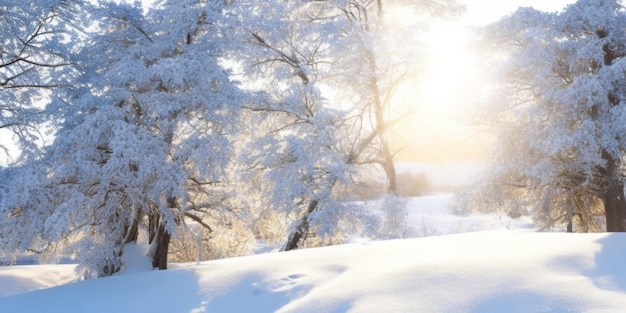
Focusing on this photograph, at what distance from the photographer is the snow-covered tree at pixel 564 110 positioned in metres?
9.61

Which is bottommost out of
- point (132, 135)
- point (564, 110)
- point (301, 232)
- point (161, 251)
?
point (161, 251)

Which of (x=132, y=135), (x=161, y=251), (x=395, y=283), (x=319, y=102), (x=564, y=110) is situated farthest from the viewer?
(x=319, y=102)

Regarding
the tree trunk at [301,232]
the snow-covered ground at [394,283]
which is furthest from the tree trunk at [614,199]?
the tree trunk at [301,232]

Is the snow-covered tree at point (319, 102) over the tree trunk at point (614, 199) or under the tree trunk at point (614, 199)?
over

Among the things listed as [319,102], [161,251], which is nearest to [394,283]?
[161,251]

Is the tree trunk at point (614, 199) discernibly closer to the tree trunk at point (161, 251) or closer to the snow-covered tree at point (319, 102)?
the snow-covered tree at point (319, 102)

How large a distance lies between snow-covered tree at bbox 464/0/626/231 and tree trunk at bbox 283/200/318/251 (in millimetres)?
4238

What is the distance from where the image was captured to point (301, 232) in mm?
11984

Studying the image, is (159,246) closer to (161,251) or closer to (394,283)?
(161,251)

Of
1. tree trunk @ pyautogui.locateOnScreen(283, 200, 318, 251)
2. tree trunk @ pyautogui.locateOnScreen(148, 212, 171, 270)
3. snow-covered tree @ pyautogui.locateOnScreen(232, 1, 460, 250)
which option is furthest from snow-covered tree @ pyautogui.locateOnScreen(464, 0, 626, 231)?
tree trunk @ pyautogui.locateOnScreen(148, 212, 171, 270)

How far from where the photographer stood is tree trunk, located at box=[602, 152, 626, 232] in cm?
1019

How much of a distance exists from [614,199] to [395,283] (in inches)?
328

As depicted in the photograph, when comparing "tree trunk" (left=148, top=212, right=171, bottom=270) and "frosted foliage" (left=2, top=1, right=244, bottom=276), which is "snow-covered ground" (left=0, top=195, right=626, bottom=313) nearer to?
"frosted foliage" (left=2, top=1, right=244, bottom=276)

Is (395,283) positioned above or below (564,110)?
below
